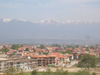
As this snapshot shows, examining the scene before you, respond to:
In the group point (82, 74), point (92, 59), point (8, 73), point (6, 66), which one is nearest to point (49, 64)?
point (92, 59)

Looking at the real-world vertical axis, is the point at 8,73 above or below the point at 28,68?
above

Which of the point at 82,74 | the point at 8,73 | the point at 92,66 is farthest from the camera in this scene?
the point at 92,66

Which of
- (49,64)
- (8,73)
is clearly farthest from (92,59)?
(8,73)

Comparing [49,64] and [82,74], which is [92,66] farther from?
[82,74]

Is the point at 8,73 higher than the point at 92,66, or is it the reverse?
the point at 8,73

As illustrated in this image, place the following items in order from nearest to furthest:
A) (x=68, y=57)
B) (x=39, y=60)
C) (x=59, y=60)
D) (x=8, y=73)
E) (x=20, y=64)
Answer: (x=8, y=73) < (x=20, y=64) < (x=39, y=60) < (x=59, y=60) < (x=68, y=57)

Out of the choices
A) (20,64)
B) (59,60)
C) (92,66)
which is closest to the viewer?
(20,64)

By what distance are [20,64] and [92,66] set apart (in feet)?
38.7

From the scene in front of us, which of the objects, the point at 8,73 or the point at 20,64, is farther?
the point at 20,64

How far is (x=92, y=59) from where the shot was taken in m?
34.8

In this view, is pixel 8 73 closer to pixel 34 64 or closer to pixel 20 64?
pixel 20 64

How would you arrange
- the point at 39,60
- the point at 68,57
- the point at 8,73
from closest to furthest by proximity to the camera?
the point at 8,73 → the point at 39,60 → the point at 68,57

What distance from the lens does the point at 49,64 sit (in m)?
37.5

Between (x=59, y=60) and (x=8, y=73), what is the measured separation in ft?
97.4
